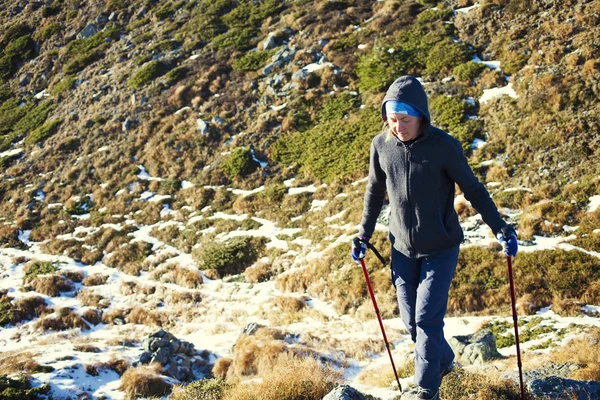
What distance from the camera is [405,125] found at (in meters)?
3.77

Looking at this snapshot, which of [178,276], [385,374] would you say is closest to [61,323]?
[178,276]

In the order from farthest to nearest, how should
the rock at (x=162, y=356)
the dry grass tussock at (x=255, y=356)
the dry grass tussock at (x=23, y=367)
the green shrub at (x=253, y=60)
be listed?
1. the green shrub at (x=253, y=60)
2. the rock at (x=162, y=356)
3. the dry grass tussock at (x=255, y=356)
4. the dry grass tussock at (x=23, y=367)

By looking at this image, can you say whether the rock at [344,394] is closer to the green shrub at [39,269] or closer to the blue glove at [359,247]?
the blue glove at [359,247]

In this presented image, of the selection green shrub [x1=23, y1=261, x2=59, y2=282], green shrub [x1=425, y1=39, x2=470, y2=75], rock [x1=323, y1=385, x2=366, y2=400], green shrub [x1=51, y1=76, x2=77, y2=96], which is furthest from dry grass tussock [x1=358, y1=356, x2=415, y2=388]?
green shrub [x1=51, y1=76, x2=77, y2=96]

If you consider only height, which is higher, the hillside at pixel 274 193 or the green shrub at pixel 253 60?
the green shrub at pixel 253 60

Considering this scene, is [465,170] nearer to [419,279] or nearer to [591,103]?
[419,279]

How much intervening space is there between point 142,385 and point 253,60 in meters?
24.8

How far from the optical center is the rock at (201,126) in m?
24.7

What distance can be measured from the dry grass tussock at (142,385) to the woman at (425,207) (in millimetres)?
5352

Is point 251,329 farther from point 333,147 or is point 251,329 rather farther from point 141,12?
point 141,12

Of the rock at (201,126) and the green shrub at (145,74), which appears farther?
the green shrub at (145,74)

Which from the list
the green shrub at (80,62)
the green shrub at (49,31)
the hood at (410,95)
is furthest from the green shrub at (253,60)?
the hood at (410,95)

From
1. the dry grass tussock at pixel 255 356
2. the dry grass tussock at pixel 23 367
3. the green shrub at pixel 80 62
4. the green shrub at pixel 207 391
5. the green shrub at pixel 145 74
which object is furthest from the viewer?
the green shrub at pixel 80 62

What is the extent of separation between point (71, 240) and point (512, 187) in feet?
62.9
